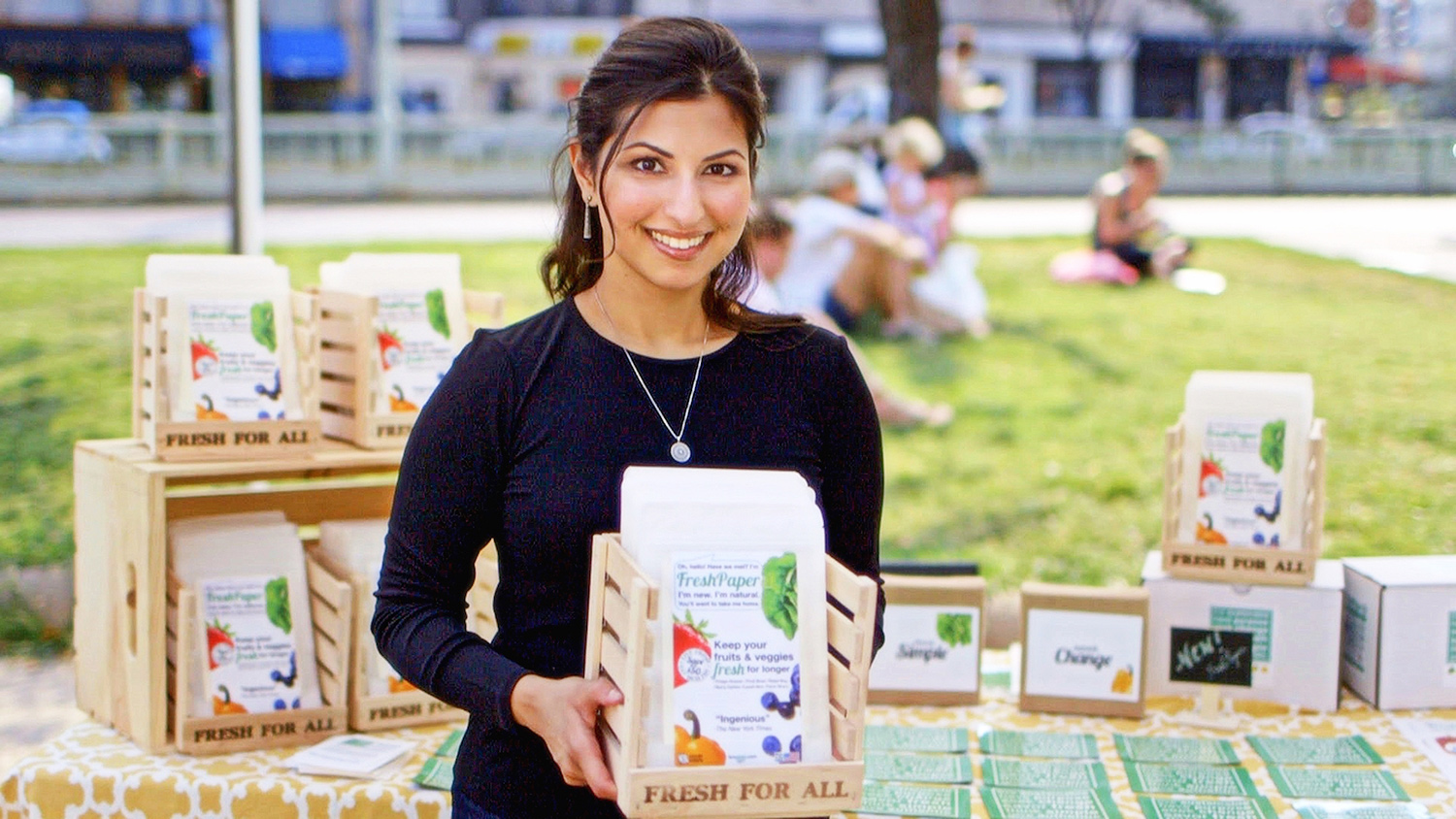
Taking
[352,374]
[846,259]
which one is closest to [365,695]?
[352,374]

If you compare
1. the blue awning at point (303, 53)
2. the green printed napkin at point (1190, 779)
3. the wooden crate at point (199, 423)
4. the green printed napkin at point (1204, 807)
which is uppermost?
the blue awning at point (303, 53)

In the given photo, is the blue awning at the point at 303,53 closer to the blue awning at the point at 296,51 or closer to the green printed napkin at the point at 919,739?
the blue awning at the point at 296,51

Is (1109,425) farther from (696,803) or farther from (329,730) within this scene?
(696,803)

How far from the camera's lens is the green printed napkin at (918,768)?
8.81 feet

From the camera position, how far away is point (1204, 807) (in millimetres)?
2527

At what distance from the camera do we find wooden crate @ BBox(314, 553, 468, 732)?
109 inches

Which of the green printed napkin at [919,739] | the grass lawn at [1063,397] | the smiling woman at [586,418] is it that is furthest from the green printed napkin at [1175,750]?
the grass lawn at [1063,397]

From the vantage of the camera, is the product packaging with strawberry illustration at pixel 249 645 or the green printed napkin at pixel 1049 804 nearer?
the green printed napkin at pixel 1049 804

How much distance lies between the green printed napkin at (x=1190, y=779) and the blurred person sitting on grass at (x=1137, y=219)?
337 inches

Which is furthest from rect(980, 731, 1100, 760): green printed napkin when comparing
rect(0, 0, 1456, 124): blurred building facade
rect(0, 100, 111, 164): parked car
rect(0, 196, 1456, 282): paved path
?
rect(0, 0, 1456, 124): blurred building facade

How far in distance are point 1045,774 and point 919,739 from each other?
0.89ft

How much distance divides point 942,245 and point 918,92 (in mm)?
1095

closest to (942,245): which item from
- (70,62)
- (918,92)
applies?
(918,92)

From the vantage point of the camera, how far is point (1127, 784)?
104 inches
